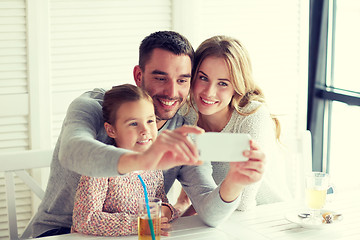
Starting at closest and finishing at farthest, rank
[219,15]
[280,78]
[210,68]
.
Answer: [210,68]
[219,15]
[280,78]

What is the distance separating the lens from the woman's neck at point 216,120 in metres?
2.39

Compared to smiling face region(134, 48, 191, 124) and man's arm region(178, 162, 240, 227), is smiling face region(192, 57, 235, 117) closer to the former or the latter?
smiling face region(134, 48, 191, 124)

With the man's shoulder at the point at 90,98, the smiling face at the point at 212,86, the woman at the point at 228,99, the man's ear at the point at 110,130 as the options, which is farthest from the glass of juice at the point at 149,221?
the smiling face at the point at 212,86

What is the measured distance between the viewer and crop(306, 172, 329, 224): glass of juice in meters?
1.88

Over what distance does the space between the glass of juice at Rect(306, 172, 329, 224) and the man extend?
0.27m

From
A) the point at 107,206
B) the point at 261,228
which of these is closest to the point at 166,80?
the point at 107,206

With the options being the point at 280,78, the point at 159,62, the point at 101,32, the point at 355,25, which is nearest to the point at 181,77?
the point at 159,62

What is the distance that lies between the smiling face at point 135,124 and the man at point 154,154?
0.10m

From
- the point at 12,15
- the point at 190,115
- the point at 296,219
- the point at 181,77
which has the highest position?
the point at 12,15

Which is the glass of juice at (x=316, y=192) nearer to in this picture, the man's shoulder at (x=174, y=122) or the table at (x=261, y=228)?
the table at (x=261, y=228)

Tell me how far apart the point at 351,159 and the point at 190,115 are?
5.45ft

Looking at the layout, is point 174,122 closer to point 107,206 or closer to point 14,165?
point 107,206

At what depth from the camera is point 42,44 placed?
2926 mm

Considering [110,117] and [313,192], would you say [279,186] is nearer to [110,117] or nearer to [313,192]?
[313,192]
